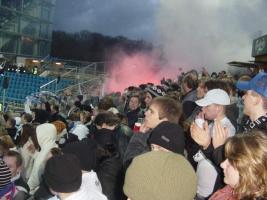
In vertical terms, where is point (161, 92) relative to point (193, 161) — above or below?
above

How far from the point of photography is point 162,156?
9.03ft

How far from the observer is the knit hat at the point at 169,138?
10.6 ft

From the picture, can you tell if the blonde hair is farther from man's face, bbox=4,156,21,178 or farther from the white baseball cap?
man's face, bbox=4,156,21,178

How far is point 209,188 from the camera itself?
150 inches

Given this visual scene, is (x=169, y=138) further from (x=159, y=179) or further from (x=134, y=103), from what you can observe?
(x=134, y=103)

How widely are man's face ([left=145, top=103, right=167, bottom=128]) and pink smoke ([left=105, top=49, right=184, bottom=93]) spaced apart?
2159 cm

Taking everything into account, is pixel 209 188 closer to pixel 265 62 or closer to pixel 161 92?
pixel 161 92

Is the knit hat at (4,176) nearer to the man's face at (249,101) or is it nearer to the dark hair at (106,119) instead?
the dark hair at (106,119)

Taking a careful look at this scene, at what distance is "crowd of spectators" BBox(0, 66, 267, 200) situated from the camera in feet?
8.70

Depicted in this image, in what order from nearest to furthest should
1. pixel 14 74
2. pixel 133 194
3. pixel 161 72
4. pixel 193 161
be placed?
1. pixel 133 194
2. pixel 193 161
3. pixel 161 72
4. pixel 14 74

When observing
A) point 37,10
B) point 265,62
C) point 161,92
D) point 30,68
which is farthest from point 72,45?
point 161,92

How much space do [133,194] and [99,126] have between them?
98.9 inches

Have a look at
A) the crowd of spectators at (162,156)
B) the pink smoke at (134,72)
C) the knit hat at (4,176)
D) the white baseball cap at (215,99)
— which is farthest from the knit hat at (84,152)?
the pink smoke at (134,72)

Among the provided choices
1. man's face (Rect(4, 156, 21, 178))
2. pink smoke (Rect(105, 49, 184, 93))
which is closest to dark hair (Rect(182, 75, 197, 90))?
man's face (Rect(4, 156, 21, 178))
